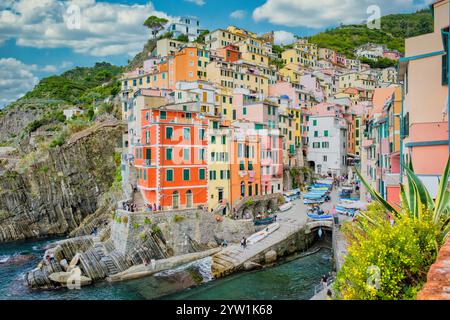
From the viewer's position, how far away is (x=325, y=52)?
277ft

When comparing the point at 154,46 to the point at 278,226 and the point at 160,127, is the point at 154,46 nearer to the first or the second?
the point at 160,127

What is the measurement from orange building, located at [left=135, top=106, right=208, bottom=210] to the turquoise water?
23.3 feet

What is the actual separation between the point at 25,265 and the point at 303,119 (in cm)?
4001

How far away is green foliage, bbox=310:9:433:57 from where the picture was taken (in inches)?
716

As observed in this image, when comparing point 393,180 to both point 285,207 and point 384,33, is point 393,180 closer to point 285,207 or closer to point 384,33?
point 285,207

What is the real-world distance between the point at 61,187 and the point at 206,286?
104 ft

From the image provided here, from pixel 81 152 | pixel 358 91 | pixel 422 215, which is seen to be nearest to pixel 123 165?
pixel 81 152

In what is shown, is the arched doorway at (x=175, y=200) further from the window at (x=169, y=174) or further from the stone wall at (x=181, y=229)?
the stone wall at (x=181, y=229)

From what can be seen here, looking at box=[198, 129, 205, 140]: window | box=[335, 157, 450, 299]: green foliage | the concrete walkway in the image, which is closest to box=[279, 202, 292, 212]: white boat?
the concrete walkway

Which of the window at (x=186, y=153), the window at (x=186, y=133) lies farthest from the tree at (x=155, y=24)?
the window at (x=186, y=153)

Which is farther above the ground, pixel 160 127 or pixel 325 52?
pixel 325 52

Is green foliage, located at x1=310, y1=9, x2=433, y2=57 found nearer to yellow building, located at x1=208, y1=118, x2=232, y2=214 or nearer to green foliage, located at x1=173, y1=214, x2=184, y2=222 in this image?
yellow building, located at x1=208, y1=118, x2=232, y2=214

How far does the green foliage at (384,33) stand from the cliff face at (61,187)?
35.0m

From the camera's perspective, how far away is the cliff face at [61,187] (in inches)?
1745
